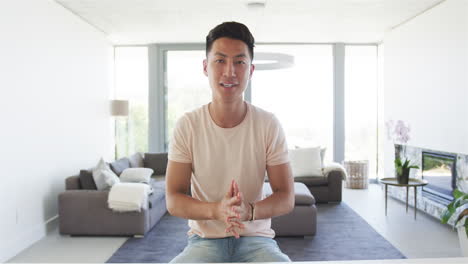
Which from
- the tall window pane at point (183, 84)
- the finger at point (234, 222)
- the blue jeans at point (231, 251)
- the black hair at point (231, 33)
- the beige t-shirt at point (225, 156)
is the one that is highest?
the tall window pane at point (183, 84)

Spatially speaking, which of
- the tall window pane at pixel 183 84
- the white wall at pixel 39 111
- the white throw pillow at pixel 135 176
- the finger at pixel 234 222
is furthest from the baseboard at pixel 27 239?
the tall window pane at pixel 183 84

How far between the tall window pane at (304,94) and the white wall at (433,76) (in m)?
1.47

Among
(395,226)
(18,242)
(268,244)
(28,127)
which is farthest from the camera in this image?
(395,226)

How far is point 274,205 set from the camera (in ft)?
4.63

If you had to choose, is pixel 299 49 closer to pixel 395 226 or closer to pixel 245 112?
pixel 395 226


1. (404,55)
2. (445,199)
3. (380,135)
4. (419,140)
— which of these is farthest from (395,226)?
(380,135)

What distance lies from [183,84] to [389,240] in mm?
5106

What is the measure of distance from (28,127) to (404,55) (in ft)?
17.3

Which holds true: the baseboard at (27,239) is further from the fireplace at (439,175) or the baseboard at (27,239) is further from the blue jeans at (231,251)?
the fireplace at (439,175)

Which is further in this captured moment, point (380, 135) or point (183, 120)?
point (380, 135)

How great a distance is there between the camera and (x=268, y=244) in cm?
142

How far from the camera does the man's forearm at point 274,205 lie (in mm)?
1364

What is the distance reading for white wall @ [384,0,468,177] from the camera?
4.51m

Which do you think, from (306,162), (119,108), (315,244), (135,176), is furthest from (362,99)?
(135,176)
